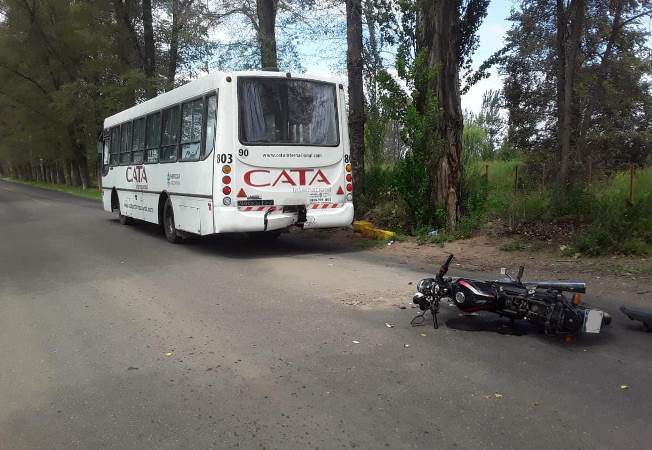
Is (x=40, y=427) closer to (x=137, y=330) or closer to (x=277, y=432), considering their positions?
(x=277, y=432)

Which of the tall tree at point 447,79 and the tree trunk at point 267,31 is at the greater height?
the tree trunk at point 267,31

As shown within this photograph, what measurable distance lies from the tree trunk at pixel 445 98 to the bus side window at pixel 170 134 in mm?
5018

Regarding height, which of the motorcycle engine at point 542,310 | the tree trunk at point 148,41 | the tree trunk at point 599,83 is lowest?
the motorcycle engine at point 542,310

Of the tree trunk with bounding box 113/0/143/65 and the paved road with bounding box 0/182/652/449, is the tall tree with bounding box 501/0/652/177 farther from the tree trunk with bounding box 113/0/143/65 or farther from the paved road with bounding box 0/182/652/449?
the tree trunk with bounding box 113/0/143/65

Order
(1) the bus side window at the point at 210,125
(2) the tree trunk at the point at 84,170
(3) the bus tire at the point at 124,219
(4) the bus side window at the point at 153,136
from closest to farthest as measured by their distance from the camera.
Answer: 1. (1) the bus side window at the point at 210,125
2. (4) the bus side window at the point at 153,136
3. (3) the bus tire at the point at 124,219
4. (2) the tree trunk at the point at 84,170

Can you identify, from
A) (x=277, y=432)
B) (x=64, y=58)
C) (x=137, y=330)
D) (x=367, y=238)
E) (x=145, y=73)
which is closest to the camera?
(x=277, y=432)

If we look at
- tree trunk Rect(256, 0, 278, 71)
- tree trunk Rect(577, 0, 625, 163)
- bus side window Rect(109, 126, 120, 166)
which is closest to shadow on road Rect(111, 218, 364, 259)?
bus side window Rect(109, 126, 120, 166)

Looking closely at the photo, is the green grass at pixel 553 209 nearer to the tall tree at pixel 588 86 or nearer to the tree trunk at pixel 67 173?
the tall tree at pixel 588 86

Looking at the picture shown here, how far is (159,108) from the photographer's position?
1254cm

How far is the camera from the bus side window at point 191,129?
10.6m

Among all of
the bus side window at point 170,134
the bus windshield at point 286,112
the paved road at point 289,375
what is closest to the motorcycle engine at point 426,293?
the paved road at point 289,375

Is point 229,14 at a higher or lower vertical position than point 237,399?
higher

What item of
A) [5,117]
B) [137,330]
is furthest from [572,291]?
[5,117]

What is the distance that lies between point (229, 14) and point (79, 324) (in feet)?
57.7
